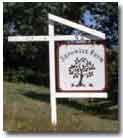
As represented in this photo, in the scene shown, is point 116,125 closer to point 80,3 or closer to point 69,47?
point 69,47

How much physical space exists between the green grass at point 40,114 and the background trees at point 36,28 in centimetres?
6

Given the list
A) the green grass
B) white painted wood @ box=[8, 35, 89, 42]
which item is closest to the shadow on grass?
the green grass

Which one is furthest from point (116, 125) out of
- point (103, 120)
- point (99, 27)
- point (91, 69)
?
point (99, 27)

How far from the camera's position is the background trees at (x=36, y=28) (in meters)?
2.95

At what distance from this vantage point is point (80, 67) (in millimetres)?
2965

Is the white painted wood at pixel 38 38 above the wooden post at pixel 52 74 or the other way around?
above

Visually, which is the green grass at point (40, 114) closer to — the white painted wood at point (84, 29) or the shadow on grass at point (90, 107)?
the shadow on grass at point (90, 107)

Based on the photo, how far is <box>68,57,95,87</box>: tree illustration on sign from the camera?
2959 millimetres

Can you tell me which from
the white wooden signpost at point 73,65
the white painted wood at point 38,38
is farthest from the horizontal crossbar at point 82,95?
the white painted wood at point 38,38

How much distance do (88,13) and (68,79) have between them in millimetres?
349

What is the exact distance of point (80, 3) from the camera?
295cm

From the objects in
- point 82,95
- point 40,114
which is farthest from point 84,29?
point 40,114

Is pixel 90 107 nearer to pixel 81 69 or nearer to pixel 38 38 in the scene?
Result: pixel 81 69

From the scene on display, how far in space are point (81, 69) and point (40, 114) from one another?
1.01 ft
